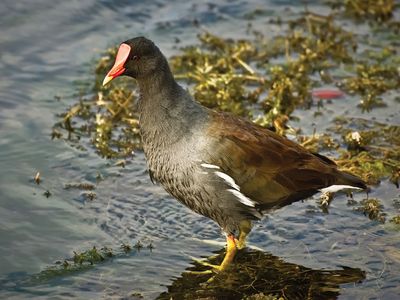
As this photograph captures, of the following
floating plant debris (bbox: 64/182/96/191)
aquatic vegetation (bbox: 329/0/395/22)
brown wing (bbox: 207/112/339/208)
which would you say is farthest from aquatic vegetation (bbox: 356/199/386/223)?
aquatic vegetation (bbox: 329/0/395/22)

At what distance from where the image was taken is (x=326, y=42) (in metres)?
9.02

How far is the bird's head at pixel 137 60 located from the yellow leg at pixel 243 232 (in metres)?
1.18

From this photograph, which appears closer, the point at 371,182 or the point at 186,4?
the point at 371,182

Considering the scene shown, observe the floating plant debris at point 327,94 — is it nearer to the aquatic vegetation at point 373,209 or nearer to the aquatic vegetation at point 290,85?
the aquatic vegetation at point 290,85

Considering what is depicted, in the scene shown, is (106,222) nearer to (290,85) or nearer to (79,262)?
(79,262)

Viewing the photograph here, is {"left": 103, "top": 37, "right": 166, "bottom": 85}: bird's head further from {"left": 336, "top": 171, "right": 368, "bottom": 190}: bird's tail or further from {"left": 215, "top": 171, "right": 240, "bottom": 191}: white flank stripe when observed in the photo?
{"left": 336, "top": 171, "right": 368, "bottom": 190}: bird's tail

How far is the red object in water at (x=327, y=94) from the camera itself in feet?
26.6

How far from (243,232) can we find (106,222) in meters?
1.02

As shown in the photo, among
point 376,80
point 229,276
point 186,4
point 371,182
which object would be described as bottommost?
point 229,276

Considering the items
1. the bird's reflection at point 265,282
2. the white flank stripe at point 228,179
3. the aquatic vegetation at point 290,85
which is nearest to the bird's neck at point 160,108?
the white flank stripe at point 228,179

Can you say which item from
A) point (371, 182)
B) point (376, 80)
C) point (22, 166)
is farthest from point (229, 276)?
point (376, 80)

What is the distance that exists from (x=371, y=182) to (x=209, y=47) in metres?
3.01

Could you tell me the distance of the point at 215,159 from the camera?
18.3 ft

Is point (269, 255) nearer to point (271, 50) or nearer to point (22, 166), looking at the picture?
point (22, 166)
